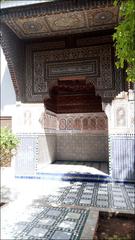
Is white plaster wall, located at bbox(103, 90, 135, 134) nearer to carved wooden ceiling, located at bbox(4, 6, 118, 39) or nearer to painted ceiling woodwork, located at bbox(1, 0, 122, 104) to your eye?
painted ceiling woodwork, located at bbox(1, 0, 122, 104)

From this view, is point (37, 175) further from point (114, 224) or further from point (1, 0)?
point (1, 0)

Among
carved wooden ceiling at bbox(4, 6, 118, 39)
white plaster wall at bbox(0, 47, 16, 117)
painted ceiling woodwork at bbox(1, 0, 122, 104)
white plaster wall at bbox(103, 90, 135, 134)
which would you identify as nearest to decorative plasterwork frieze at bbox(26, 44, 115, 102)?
painted ceiling woodwork at bbox(1, 0, 122, 104)

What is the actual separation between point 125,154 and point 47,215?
2.27 meters

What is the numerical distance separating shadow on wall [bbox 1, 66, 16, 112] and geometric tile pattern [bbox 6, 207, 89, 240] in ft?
11.1

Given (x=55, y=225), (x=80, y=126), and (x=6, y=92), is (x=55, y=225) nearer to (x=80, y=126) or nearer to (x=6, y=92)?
(x=6, y=92)

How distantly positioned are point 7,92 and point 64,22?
8.03ft

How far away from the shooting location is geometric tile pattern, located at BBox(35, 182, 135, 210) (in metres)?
3.16

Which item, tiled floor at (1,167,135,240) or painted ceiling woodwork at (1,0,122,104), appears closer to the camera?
tiled floor at (1,167,135,240)

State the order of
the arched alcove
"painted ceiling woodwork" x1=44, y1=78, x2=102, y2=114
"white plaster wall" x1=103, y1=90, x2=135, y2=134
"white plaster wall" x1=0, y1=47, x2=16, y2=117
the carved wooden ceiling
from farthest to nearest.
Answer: the arched alcove < "painted ceiling woodwork" x1=44, y1=78, x2=102, y2=114 < "white plaster wall" x1=0, y1=47, x2=16, y2=117 < "white plaster wall" x1=103, y1=90, x2=135, y2=134 < the carved wooden ceiling

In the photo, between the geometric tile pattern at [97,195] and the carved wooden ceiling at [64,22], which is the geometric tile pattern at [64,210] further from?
the carved wooden ceiling at [64,22]

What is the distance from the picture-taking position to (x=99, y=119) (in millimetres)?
6922

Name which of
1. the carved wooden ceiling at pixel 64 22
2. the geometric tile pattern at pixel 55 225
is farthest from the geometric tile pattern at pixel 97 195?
the carved wooden ceiling at pixel 64 22

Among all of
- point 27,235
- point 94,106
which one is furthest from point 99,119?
point 27,235

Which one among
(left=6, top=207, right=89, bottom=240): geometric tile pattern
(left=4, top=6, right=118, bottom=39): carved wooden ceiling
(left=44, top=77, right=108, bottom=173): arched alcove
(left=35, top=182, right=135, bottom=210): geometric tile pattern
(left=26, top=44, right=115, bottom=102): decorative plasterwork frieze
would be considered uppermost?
(left=4, top=6, right=118, bottom=39): carved wooden ceiling
